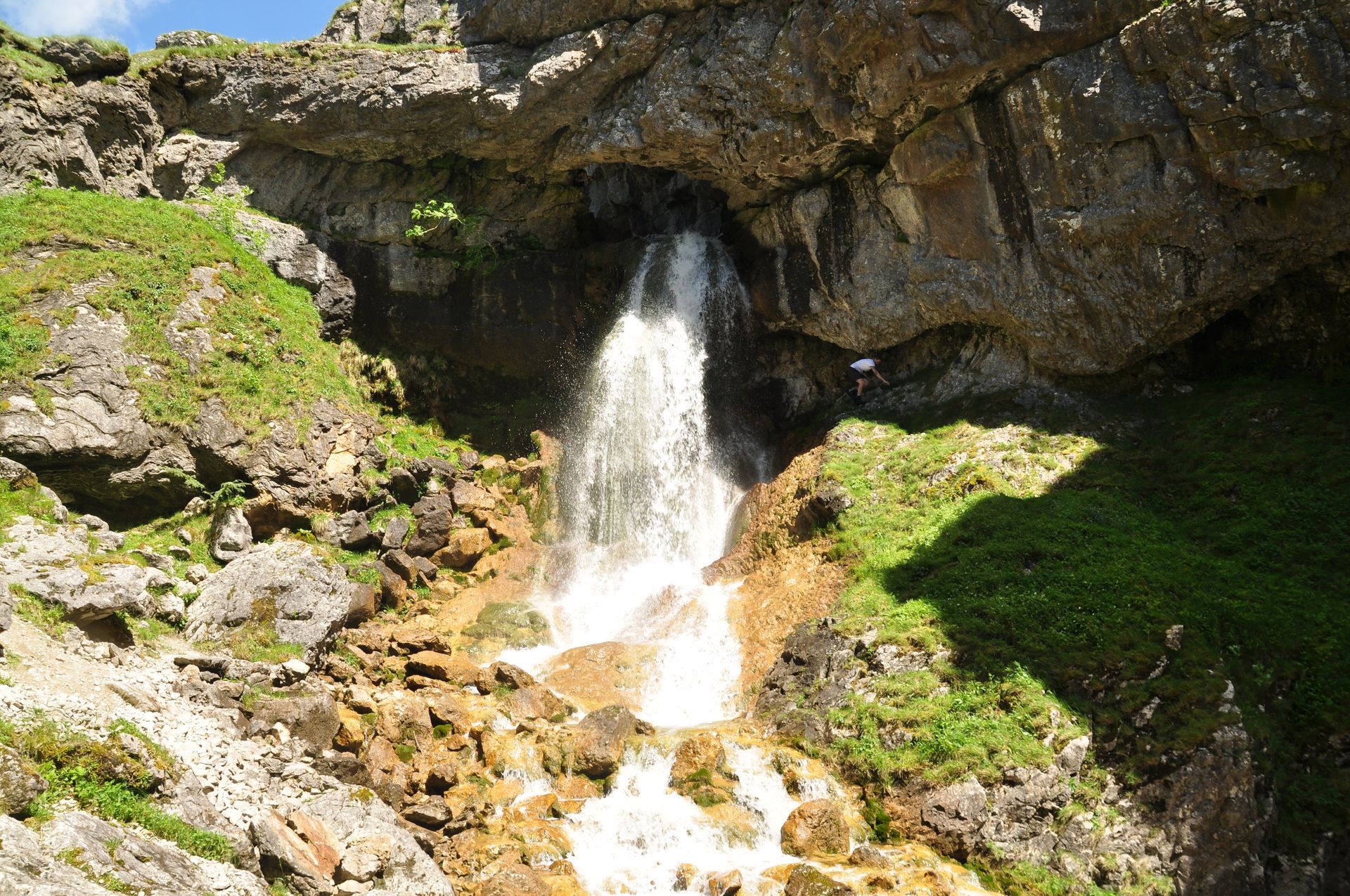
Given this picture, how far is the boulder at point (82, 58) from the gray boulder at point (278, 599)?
1558 centimetres

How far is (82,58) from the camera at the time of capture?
2220 centimetres

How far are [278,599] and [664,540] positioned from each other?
31.9ft

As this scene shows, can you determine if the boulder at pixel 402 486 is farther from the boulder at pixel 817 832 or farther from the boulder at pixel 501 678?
the boulder at pixel 817 832

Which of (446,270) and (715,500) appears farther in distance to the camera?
(446,270)

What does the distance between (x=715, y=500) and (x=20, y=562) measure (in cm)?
1468

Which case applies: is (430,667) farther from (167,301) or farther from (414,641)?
(167,301)

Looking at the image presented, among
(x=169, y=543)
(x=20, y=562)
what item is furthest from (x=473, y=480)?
(x=20, y=562)

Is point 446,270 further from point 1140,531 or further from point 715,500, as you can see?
point 1140,531

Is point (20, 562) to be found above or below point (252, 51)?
below

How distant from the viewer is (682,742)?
12.8 metres

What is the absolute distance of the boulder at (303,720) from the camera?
11273mm

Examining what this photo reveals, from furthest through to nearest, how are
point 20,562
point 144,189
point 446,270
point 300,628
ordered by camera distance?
point 446,270 → point 144,189 → point 300,628 → point 20,562

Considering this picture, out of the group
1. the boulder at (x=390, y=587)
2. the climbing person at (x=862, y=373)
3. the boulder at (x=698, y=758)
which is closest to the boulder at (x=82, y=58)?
the boulder at (x=390, y=587)

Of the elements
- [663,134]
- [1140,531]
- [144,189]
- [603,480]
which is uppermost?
[144,189]
